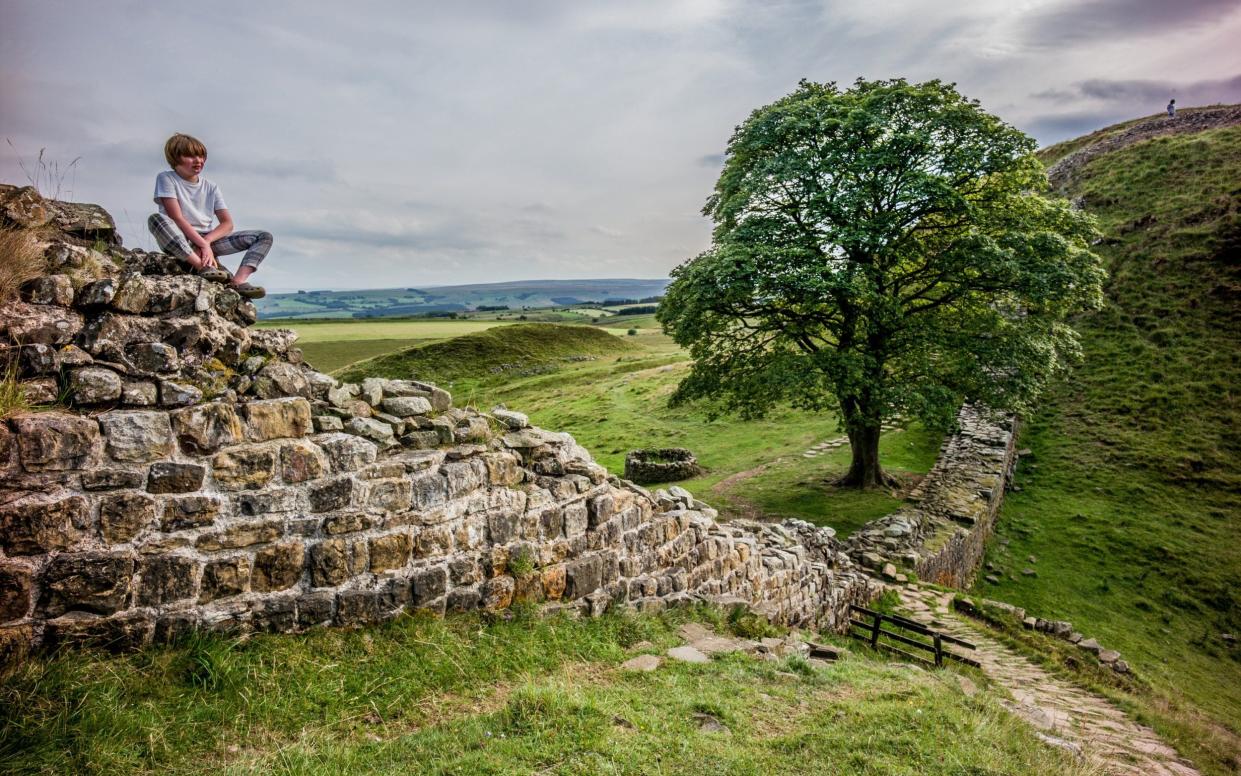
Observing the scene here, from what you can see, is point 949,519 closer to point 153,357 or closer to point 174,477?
point 174,477

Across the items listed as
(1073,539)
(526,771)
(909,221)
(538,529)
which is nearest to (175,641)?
(526,771)

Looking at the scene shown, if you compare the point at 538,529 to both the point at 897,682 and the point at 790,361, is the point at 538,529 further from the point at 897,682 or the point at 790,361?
the point at 790,361

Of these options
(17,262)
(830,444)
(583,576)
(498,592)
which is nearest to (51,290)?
(17,262)

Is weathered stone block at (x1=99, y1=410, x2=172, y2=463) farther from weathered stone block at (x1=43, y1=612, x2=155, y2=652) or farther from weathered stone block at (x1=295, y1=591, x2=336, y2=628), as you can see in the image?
weathered stone block at (x1=295, y1=591, x2=336, y2=628)

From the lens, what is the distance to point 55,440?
4016mm

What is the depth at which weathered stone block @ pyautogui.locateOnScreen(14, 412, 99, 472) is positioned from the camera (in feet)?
12.9

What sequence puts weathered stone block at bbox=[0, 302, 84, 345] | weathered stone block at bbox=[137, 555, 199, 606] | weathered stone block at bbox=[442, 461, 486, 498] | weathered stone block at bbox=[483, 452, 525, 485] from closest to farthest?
1. weathered stone block at bbox=[0, 302, 84, 345]
2. weathered stone block at bbox=[137, 555, 199, 606]
3. weathered stone block at bbox=[442, 461, 486, 498]
4. weathered stone block at bbox=[483, 452, 525, 485]

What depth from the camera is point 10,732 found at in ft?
11.1

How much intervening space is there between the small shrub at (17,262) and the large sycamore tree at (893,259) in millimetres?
13036

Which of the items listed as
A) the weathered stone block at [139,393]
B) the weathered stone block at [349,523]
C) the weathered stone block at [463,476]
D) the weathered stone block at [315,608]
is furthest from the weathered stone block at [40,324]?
the weathered stone block at [463,476]

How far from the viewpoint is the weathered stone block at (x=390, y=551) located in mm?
5227

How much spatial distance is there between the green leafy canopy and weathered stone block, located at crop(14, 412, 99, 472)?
42.5ft

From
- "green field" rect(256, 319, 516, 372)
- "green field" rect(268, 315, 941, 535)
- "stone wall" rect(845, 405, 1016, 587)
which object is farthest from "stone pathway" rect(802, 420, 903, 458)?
"green field" rect(256, 319, 516, 372)

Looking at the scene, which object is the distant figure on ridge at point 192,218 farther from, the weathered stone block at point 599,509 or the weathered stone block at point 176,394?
the weathered stone block at point 599,509
